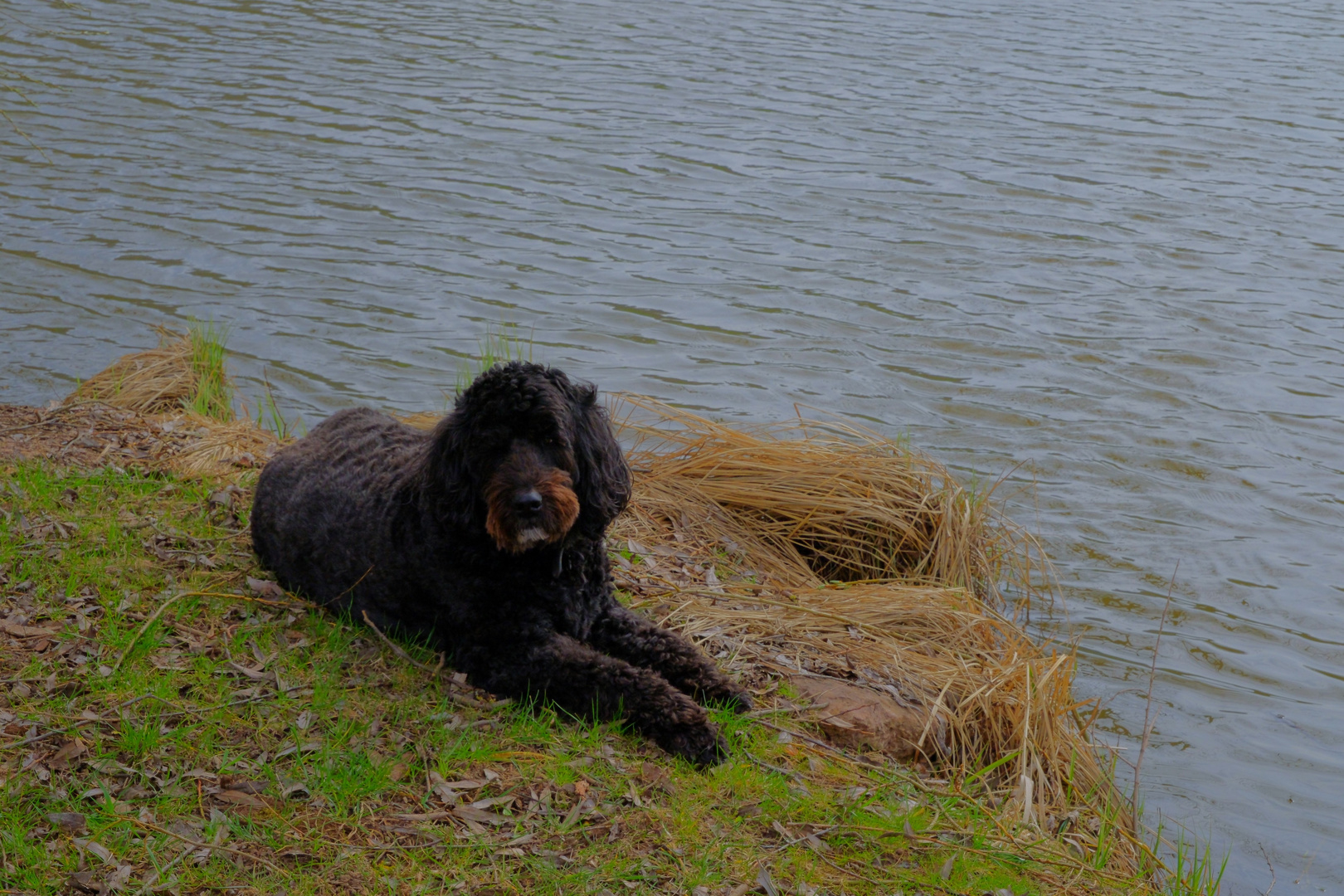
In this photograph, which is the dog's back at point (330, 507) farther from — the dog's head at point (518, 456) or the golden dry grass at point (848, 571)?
the golden dry grass at point (848, 571)

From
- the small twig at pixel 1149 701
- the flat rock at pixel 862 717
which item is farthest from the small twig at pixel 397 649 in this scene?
the small twig at pixel 1149 701

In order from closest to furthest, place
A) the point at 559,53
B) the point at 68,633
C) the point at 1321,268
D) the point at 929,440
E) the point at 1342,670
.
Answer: the point at 68,633, the point at 1342,670, the point at 929,440, the point at 1321,268, the point at 559,53

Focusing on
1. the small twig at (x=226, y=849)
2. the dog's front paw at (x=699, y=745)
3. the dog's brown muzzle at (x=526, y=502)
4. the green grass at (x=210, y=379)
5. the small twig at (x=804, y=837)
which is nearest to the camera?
the small twig at (x=226, y=849)

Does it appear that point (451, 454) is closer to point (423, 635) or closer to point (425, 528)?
point (425, 528)

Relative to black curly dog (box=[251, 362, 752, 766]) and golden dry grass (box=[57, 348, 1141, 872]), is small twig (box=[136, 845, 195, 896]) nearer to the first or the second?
black curly dog (box=[251, 362, 752, 766])

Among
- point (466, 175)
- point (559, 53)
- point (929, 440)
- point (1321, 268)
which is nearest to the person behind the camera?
point (929, 440)

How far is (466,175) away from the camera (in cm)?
1334

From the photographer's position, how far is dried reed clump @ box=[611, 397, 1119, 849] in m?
5.29

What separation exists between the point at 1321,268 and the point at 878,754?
360 inches

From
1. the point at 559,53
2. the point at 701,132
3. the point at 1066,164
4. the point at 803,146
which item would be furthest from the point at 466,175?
the point at 1066,164

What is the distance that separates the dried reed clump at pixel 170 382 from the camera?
794 cm

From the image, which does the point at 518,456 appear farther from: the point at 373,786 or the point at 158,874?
the point at 158,874

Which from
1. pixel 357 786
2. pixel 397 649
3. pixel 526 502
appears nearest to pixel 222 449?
pixel 397 649

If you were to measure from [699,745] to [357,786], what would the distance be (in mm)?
1248
